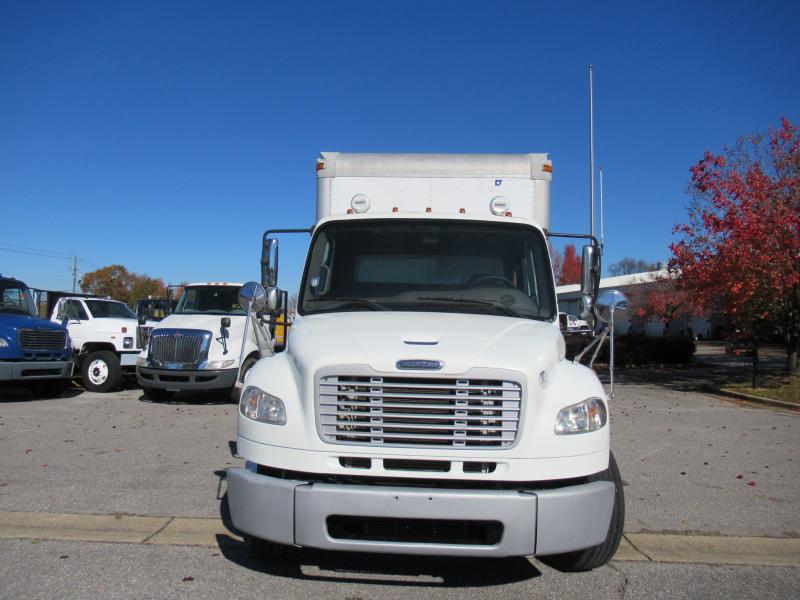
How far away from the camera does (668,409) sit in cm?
1224

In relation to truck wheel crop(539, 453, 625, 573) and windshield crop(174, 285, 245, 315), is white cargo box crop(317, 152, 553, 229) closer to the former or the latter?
truck wheel crop(539, 453, 625, 573)

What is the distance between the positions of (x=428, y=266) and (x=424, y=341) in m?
1.41

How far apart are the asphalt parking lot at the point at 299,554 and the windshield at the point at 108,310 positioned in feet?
19.1

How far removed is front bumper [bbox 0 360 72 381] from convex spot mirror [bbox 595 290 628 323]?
10.8 metres

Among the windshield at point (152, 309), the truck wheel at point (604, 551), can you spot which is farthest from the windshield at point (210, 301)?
the truck wheel at point (604, 551)

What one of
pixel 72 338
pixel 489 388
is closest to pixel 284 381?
pixel 489 388

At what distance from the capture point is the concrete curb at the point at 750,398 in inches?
502

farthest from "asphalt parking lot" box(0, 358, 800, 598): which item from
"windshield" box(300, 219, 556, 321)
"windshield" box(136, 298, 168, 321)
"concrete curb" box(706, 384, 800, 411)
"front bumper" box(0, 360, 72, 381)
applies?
"windshield" box(136, 298, 168, 321)

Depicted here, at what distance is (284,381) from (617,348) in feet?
71.3

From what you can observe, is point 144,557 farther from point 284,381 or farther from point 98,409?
point 98,409

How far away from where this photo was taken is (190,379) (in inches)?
469

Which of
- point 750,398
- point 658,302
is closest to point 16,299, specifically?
point 750,398

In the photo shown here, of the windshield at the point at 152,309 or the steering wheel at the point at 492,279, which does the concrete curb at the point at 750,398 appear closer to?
the steering wheel at the point at 492,279

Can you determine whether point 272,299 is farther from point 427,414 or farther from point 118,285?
point 118,285
